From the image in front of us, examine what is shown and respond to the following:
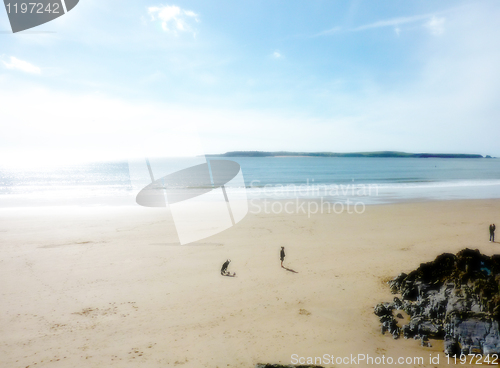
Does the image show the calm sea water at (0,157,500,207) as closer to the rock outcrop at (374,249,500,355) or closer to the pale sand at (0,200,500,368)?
the pale sand at (0,200,500,368)

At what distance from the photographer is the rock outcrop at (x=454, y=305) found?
5.68 metres

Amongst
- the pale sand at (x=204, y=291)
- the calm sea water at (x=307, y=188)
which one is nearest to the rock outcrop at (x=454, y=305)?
the pale sand at (x=204, y=291)

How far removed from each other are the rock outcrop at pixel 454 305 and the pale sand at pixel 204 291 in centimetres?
38

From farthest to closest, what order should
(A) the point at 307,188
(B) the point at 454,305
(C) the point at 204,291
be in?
(A) the point at 307,188 → (C) the point at 204,291 → (B) the point at 454,305

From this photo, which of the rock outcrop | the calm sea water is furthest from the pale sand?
the calm sea water

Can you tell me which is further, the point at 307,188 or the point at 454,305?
the point at 307,188

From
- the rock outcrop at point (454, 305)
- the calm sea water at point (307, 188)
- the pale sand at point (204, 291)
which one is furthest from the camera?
the calm sea water at point (307, 188)

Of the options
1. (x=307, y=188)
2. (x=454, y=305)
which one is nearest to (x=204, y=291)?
(x=454, y=305)

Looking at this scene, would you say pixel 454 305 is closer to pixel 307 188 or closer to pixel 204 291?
pixel 204 291

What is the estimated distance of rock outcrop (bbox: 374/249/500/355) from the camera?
5684 millimetres

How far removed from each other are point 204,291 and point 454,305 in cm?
675

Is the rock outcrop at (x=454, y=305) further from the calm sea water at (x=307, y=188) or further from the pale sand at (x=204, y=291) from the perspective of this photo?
the calm sea water at (x=307, y=188)

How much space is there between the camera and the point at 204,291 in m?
8.98

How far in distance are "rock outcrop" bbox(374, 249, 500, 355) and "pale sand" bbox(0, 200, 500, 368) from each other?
0.38 m
